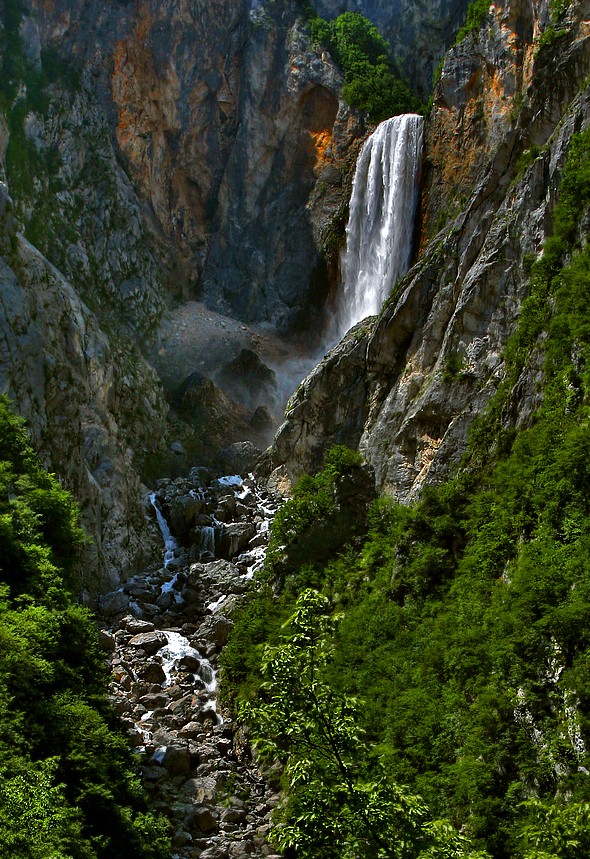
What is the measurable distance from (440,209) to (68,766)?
2648cm

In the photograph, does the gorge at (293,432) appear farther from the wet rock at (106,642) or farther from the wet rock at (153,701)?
the wet rock at (106,642)

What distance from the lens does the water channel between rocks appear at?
1433 centimetres

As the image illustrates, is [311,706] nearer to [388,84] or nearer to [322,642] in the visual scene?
[322,642]

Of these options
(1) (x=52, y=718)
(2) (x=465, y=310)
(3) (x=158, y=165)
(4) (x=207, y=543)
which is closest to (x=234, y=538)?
(4) (x=207, y=543)

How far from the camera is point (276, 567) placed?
71.3 ft

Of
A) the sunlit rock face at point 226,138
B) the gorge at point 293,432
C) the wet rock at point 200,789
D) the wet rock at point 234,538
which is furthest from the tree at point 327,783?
the sunlit rock face at point 226,138

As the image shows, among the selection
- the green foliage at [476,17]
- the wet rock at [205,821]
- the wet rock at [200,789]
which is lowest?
the wet rock at [205,821]

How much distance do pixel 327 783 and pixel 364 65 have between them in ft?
141

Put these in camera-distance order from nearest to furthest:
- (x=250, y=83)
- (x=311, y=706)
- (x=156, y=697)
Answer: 1. (x=311, y=706)
2. (x=156, y=697)
3. (x=250, y=83)

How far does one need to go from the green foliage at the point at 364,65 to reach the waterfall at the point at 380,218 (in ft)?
12.4

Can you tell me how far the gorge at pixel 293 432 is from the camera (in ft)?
36.4

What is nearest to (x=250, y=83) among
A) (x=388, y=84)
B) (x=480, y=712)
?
(x=388, y=84)

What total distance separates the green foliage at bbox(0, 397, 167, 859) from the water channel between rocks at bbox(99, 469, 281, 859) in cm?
157

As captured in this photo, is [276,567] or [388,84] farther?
[388,84]
